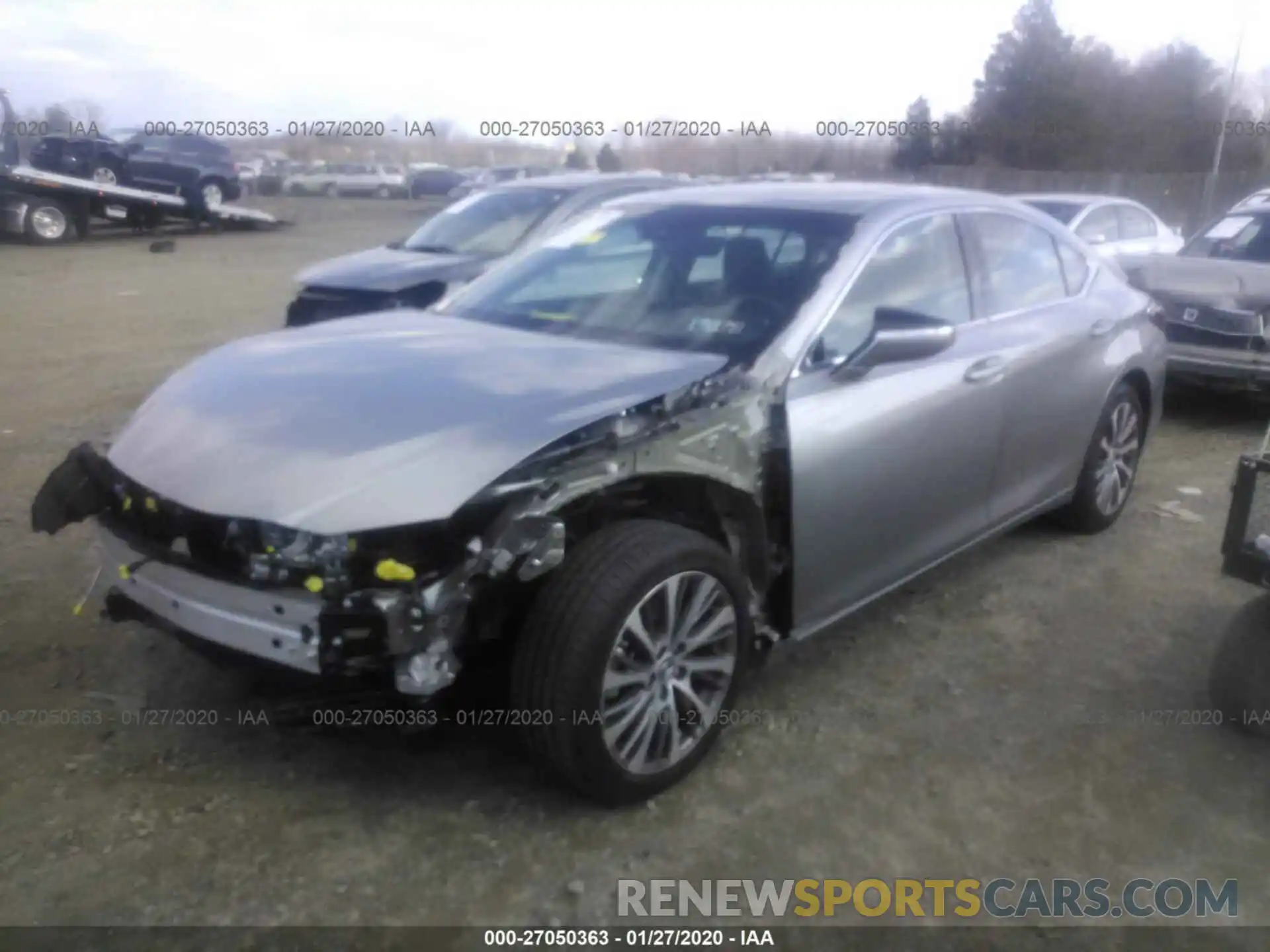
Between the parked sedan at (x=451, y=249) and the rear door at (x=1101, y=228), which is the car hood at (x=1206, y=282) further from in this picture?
the parked sedan at (x=451, y=249)

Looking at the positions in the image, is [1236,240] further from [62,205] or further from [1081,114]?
[1081,114]

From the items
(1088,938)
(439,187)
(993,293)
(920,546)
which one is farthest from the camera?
(439,187)

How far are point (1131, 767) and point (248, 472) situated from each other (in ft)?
8.95

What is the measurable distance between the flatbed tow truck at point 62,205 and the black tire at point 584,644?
1918 cm

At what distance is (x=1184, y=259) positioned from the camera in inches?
307

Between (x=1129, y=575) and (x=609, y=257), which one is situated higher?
(x=609, y=257)

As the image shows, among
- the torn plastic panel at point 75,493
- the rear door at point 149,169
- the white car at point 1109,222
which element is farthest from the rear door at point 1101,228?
the rear door at point 149,169

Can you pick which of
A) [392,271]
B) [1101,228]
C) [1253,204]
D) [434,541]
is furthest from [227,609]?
[1101,228]

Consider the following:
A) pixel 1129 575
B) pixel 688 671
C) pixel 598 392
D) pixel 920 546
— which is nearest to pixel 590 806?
pixel 688 671

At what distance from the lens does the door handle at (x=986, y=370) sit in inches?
153

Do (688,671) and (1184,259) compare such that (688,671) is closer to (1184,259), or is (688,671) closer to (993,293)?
(993,293)

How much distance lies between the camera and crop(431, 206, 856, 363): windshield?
349 cm

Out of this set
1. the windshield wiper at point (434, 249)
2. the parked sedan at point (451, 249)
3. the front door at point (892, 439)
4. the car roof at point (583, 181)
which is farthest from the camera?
the car roof at point (583, 181)

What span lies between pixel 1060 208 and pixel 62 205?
681 inches
